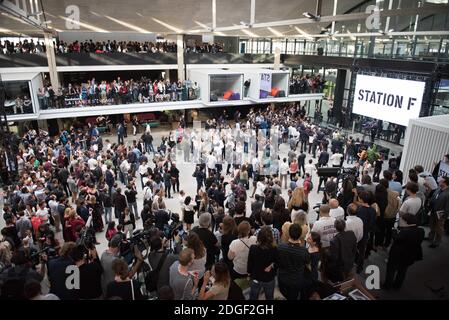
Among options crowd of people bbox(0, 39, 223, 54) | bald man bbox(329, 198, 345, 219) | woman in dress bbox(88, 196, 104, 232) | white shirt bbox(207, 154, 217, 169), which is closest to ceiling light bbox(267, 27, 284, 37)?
crowd of people bbox(0, 39, 223, 54)

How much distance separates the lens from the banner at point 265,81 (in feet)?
68.7

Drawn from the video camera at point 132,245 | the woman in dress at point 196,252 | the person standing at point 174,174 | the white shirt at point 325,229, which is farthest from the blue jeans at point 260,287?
the person standing at point 174,174

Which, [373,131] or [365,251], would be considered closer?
[365,251]

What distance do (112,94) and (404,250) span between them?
667 inches

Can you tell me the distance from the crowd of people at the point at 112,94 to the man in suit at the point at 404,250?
55.1 ft

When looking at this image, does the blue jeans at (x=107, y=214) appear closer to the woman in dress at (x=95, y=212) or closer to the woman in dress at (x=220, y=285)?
the woman in dress at (x=95, y=212)

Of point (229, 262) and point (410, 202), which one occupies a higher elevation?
point (410, 202)

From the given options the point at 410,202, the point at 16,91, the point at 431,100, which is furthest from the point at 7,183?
the point at 431,100

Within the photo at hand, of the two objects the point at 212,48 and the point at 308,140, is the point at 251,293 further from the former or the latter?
the point at 212,48

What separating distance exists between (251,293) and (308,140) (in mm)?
13225

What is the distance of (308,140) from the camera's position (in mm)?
16453
